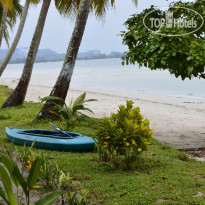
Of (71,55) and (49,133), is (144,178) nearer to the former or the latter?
(49,133)

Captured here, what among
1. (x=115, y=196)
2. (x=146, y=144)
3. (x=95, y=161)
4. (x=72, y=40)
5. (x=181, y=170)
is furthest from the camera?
(x=72, y=40)

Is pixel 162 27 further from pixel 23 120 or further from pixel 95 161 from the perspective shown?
pixel 23 120

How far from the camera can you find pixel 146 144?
4723 millimetres

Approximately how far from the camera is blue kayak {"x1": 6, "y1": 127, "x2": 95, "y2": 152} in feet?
21.1

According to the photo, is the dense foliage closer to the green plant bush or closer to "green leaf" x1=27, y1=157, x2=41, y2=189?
the green plant bush

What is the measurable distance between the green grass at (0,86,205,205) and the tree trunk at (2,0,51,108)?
20.0ft

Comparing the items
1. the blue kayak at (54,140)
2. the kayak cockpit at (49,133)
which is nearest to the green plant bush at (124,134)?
the blue kayak at (54,140)

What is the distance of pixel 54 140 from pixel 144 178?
241 cm

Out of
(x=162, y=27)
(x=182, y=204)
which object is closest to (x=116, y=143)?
(x=182, y=204)

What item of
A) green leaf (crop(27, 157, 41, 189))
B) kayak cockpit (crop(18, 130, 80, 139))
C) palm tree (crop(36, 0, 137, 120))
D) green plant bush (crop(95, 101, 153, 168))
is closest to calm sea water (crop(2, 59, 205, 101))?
palm tree (crop(36, 0, 137, 120))

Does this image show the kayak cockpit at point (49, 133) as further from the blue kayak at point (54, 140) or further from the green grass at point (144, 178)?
the green grass at point (144, 178)

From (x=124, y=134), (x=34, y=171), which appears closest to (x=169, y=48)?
(x=124, y=134)

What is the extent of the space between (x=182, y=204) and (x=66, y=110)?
16.6 feet

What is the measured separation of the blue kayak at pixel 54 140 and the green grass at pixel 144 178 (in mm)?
169
